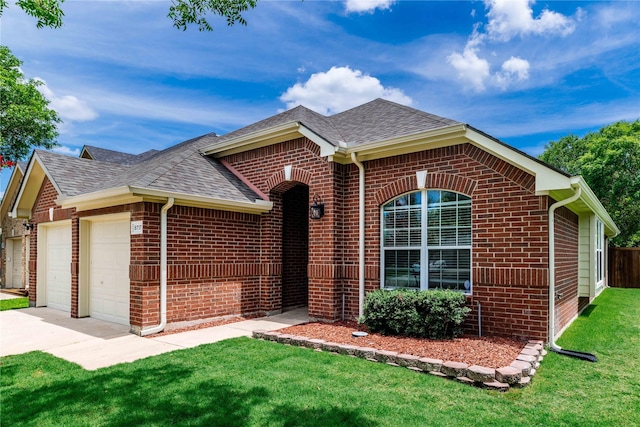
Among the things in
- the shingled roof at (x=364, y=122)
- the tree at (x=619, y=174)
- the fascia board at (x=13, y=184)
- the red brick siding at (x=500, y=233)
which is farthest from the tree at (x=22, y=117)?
the tree at (x=619, y=174)

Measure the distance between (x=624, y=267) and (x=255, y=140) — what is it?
19.6 m

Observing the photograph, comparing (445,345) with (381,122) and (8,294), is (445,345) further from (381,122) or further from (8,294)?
(8,294)

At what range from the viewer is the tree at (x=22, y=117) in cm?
2080

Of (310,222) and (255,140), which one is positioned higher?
(255,140)

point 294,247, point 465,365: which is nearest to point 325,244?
point 294,247

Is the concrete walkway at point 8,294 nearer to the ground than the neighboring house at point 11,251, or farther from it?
nearer to the ground

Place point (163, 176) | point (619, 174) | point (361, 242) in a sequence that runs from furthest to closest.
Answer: point (619, 174) → point (163, 176) → point (361, 242)

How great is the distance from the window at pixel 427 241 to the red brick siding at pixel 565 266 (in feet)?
5.75

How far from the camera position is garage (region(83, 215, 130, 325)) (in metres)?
8.39

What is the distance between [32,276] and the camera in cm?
1141

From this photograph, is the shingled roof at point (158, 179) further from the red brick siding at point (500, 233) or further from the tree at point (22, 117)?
the tree at point (22, 117)

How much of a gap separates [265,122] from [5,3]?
689 cm

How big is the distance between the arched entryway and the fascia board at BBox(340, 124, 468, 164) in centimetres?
269

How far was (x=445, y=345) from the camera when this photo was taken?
5949 mm
